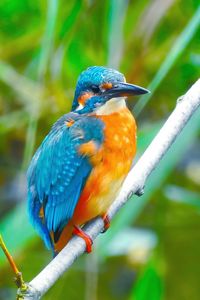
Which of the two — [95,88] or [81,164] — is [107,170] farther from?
[95,88]

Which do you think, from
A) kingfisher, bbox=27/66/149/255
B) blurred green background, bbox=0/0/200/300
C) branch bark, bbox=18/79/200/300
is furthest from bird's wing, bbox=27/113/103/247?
blurred green background, bbox=0/0/200/300

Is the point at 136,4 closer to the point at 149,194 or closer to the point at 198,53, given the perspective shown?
the point at 198,53

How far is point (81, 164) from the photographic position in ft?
9.61

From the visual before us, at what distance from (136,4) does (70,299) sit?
113 centimetres

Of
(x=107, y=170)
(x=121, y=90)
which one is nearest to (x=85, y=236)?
(x=107, y=170)

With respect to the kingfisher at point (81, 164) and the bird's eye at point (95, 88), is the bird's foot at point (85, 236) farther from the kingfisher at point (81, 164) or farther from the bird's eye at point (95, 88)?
the bird's eye at point (95, 88)

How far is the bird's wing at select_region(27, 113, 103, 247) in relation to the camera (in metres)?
2.92

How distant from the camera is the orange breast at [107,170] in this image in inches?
113

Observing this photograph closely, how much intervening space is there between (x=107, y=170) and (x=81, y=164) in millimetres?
80

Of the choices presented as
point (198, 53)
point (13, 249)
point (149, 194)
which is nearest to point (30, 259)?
point (13, 249)

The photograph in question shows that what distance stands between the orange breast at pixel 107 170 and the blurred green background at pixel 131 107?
1.90 ft

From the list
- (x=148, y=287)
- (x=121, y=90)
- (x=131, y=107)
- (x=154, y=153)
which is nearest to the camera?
(x=154, y=153)

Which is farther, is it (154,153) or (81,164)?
(81,164)

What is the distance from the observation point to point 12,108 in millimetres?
4238
